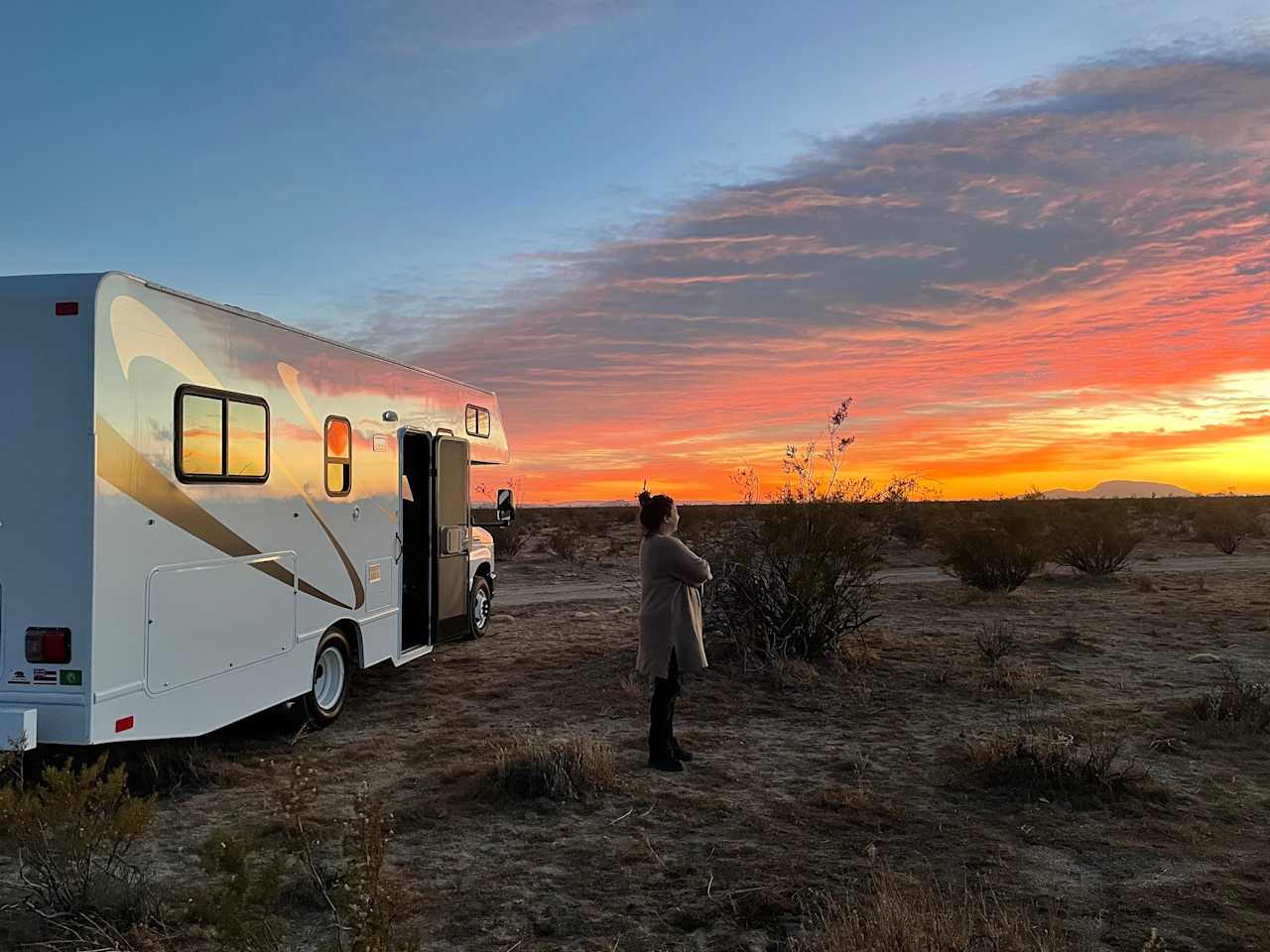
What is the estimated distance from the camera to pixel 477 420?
11258 millimetres

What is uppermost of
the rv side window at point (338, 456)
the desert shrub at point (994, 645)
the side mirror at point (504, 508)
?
the rv side window at point (338, 456)

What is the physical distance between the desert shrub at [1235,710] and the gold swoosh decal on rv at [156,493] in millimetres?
7693

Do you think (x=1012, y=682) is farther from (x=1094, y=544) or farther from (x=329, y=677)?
(x=1094, y=544)

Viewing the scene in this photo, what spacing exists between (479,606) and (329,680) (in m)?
4.37

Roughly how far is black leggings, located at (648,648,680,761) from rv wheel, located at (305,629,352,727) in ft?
9.55

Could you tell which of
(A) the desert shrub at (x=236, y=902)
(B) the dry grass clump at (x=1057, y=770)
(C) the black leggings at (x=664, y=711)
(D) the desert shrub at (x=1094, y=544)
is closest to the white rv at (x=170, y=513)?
(A) the desert shrub at (x=236, y=902)

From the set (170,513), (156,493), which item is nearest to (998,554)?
(170,513)

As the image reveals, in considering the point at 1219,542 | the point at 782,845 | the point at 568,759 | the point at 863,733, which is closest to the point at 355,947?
the point at 782,845

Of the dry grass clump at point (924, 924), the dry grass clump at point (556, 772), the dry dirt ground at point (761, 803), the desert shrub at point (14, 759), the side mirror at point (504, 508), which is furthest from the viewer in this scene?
the side mirror at point (504, 508)

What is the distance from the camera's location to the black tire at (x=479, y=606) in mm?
11945

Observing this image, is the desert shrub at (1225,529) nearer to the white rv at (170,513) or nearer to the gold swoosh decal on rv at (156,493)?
the white rv at (170,513)

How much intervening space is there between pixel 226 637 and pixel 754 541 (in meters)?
5.96

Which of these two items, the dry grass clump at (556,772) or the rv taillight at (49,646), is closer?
the rv taillight at (49,646)

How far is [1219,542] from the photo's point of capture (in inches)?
1078
